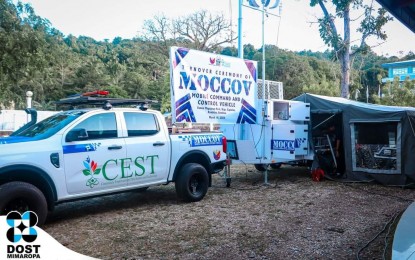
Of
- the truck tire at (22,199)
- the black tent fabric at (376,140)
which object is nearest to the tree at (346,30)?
the black tent fabric at (376,140)

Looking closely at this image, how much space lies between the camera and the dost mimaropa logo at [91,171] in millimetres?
5699

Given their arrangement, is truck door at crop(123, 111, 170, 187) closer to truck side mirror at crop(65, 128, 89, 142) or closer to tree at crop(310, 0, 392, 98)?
truck side mirror at crop(65, 128, 89, 142)

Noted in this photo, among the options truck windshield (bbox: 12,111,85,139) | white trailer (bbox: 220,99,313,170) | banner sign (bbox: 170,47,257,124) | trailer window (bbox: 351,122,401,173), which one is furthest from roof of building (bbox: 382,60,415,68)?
truck windshield (bbox: 12,111,85,139)

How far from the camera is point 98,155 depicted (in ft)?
19.1

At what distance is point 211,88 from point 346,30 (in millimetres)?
14923

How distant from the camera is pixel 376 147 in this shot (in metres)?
10.0

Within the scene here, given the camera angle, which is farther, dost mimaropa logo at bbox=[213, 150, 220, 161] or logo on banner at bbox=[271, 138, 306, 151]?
logo on banner at bbox=[271, 138, 306, 151]

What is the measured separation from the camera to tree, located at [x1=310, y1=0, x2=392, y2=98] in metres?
19.9

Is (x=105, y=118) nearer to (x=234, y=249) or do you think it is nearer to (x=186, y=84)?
(x=186, y=84)

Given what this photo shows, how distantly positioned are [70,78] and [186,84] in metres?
49.7

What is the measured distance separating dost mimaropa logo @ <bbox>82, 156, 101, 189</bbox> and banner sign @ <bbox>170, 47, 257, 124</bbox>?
2301 mm

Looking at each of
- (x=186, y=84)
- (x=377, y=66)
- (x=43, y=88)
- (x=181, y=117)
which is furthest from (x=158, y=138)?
(x=377, y=66)

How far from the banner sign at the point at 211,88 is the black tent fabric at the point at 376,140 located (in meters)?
3.03

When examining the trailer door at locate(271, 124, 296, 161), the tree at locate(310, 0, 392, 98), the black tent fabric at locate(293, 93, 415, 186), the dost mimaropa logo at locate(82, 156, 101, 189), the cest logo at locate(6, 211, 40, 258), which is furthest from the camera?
the tree at locate(310, 0, 392, 98)
